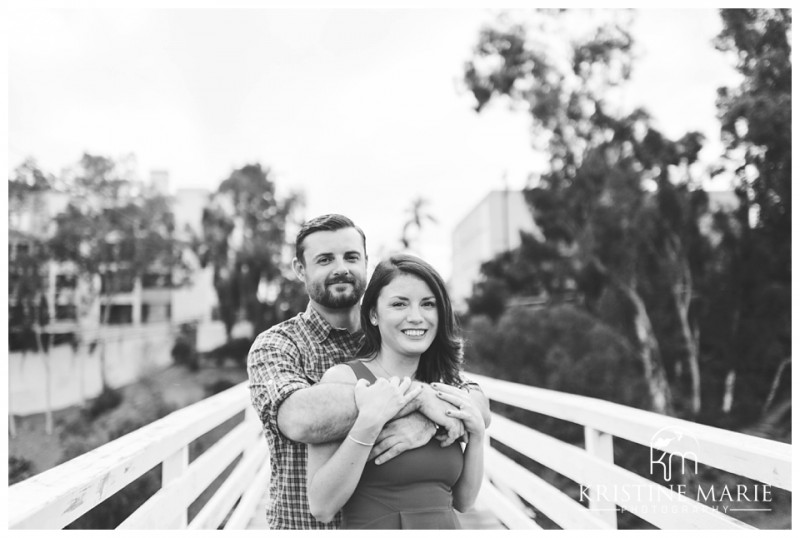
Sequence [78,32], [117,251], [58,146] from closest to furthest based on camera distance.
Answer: [78,32] < [58,146] < [117,251]

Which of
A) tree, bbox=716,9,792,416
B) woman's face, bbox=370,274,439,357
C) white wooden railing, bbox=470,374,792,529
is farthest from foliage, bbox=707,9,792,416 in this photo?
woman's face, bbox=370,274,439,357

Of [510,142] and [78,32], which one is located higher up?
[510,142]

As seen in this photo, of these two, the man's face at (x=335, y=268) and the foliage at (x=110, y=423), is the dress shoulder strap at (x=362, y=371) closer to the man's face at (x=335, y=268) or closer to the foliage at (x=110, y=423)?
the man's face at (x=335, y=268)

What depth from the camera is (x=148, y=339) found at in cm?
2566

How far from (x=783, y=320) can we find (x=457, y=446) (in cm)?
1499

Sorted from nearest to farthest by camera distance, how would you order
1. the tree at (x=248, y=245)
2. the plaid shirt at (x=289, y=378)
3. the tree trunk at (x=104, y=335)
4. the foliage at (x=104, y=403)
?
1. the plaid shirt at (x=289, y=378)
2. the foliage at (x=104, y=403)
3. the tree trunk at (x=104, y=335)
4. the tree at (x=248, y=245)

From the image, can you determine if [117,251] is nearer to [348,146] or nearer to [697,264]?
[348,146]

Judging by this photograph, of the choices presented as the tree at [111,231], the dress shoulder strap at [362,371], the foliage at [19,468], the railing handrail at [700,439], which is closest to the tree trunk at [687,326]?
the railing handrail at [700,439]

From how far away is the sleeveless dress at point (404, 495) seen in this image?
1391mm

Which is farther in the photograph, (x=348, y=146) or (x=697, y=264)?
(x=697, y=264)

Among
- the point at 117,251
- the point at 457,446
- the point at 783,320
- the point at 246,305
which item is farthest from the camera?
the point at 246,305

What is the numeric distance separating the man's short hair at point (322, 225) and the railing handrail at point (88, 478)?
651mm

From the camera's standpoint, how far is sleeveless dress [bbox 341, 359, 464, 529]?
1391 mm

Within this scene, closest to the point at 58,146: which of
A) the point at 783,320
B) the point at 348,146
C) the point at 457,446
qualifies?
the point at 348,146
